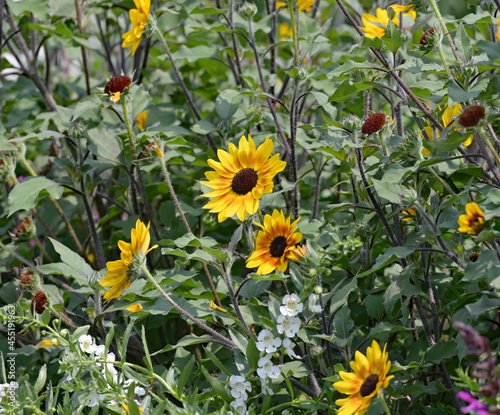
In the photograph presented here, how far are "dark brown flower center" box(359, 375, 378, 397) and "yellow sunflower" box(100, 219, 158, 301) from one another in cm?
44

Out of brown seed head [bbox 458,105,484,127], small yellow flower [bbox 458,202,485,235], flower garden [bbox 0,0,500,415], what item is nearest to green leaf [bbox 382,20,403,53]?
flower garden [bbox 0,0,500,415]

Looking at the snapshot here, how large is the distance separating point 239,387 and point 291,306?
18cm

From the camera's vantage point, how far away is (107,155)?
1527mm

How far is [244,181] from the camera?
3.88ft

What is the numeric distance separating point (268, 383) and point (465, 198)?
1.62 feet

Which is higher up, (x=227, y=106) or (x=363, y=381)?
(x=227, y=106)

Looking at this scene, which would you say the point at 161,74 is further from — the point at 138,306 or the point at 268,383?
the point at 268,383

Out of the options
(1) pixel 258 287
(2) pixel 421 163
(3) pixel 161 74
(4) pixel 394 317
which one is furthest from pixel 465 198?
(3) pixel 161 74

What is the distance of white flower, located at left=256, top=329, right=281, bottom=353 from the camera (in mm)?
1024

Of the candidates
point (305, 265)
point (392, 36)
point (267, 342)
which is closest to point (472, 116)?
point (392, 36)

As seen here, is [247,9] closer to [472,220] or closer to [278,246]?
[278,246]

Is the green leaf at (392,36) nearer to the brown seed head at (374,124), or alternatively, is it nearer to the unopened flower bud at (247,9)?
the brown seed head at (374,124)

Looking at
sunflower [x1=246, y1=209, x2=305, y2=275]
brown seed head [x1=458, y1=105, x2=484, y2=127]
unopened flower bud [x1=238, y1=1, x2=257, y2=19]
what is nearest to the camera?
brown seed head [x1=458, y1=105, x2=484, y2=127]

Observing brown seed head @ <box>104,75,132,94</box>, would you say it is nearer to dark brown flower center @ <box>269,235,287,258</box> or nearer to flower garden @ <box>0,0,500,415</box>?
flower garden @ <box>0,0,500,415</box>
